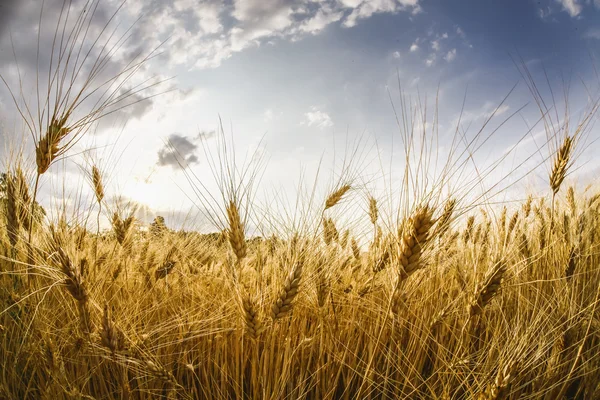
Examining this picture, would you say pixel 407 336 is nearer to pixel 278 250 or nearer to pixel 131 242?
pixel 278 250

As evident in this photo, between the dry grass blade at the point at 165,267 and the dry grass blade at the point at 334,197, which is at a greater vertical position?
the dry grass blade at the point at 334,197

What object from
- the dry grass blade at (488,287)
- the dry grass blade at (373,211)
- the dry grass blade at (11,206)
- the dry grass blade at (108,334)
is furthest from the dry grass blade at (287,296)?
the dry grass blade at (11,206)

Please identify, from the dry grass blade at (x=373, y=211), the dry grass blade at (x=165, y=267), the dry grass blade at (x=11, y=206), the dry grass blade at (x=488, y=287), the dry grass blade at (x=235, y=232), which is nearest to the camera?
the dry grass blade at (x=488, y=287)

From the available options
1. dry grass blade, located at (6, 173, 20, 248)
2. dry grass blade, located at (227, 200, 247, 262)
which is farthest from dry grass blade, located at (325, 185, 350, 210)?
dry grass blade, located at (6, 173, 20, 248)

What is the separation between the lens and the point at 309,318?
2613 mm

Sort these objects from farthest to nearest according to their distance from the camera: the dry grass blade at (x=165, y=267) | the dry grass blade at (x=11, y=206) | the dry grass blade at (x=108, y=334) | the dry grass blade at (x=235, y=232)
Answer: the dry grass blade at (x=165, y=267)
the dry grass blade at (x=11, y=206)
the dry grass blade at (x=235, y=232)
the dry grass blade at (x=108, y=334)

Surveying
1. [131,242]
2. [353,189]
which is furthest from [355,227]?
[131,242]

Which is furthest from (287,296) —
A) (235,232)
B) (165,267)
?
(165,267)

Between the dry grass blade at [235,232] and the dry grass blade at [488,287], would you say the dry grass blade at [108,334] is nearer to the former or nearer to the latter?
the dry grass blade at [235,232]

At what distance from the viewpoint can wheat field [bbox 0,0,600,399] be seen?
1678 millimetres

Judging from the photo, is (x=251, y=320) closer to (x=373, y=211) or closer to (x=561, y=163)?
(x=373, y=211)

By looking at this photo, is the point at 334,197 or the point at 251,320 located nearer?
the point at 251,320

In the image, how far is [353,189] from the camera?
10.9 ft

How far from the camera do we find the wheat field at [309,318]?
5.50 feet
